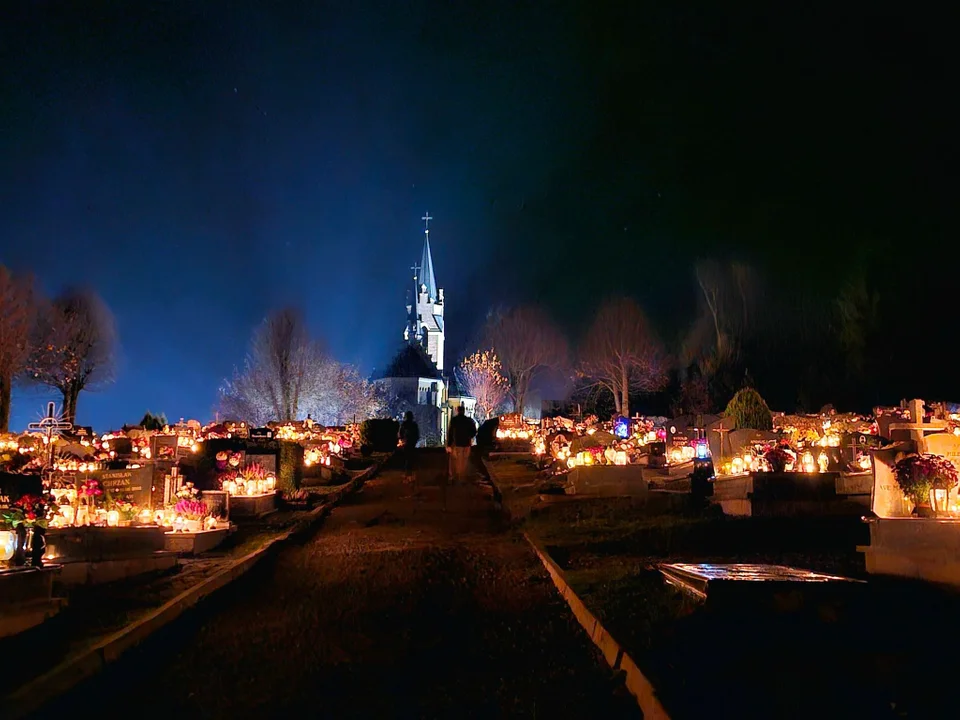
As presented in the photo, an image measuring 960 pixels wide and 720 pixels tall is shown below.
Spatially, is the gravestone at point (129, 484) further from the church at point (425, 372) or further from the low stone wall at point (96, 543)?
the church at point (425, 372)

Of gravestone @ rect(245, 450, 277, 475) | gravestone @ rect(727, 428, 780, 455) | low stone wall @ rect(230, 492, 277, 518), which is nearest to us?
low stone wall @ rect(230, 492, 277, 518)

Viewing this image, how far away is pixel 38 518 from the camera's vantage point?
816cm

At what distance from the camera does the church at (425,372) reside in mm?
91125

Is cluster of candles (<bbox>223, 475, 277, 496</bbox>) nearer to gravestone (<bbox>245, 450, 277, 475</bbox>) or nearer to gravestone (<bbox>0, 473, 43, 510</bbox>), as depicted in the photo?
gravestone (<bbox>245, 450, 277, 475</bbox>)

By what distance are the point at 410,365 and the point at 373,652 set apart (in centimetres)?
9023

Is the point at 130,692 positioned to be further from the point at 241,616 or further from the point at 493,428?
the point at 493,428

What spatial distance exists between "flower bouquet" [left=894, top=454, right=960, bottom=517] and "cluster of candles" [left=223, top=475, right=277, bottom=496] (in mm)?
12588

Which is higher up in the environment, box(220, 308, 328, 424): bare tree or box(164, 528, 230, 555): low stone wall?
box(220, 308, 328, 424): bare tree

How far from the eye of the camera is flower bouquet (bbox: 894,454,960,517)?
1011cm

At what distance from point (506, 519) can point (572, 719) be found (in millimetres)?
13948

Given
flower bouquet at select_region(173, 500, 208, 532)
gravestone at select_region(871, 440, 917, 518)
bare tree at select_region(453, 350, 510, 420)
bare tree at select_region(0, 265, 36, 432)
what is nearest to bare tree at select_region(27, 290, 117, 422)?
bare tree at select_region(0, 265, 36, 432)

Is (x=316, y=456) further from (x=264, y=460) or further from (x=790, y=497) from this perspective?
(x=790, y=497)

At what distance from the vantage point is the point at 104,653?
6812 mm

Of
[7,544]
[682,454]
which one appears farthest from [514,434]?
[7,544]
